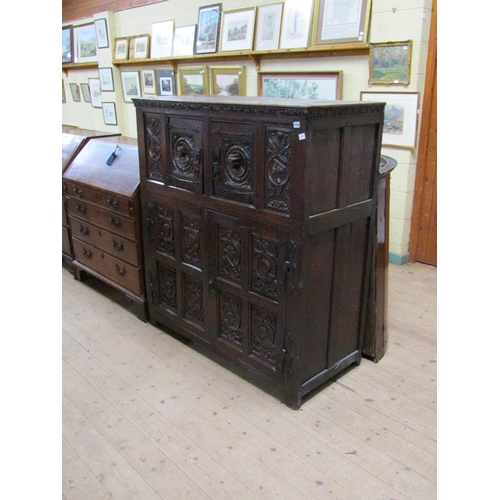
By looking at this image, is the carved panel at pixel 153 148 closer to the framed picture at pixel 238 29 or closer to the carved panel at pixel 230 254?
the carved panel at pixel 230 254

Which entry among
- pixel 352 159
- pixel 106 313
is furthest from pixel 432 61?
pixel 106 313

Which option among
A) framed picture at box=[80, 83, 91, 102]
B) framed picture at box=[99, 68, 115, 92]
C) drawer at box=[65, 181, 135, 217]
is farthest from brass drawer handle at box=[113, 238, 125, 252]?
framed picture at box=[80, 83, 91, 102]

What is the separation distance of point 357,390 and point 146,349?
120cm

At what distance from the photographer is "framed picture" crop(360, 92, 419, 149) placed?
3.44 meters

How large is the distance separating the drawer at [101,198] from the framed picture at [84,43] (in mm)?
4116

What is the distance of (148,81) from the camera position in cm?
576

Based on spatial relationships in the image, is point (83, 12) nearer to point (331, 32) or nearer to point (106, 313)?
point (331, 32)

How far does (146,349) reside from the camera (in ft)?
8.70

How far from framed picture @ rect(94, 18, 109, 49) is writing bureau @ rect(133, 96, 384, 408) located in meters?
4.36

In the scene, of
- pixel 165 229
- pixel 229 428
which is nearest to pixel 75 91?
pixel 165 229

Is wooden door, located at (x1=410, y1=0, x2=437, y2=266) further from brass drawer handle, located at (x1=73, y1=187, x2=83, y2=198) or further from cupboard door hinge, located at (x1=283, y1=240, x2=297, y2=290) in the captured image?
brass drawer handle, located at (x1=73, y1=187, x2=83, y2=198)

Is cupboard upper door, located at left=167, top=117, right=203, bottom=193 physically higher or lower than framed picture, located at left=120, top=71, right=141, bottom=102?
lower

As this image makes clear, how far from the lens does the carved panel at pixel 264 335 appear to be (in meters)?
2.12

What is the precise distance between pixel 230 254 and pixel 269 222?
332 mm
